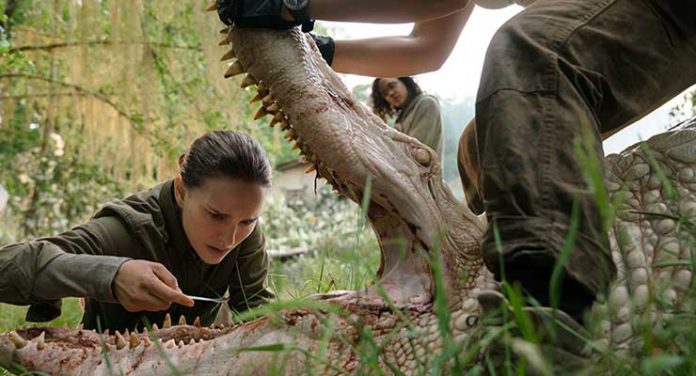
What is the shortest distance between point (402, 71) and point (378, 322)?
1.32 m

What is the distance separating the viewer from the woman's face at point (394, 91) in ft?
22.8

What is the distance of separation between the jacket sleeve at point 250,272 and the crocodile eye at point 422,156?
4.39 feet

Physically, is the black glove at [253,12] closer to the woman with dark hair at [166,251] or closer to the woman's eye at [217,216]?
the woman with dark hair at [166,251]

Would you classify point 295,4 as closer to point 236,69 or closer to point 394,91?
point 236,69

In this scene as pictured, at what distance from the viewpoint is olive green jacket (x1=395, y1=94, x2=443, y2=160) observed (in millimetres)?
6430

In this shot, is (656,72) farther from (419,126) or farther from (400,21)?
(419,126)

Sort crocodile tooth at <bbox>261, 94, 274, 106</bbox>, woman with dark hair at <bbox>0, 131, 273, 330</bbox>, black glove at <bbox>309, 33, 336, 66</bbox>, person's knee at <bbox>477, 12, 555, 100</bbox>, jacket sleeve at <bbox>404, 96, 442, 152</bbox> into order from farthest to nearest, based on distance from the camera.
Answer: jacket sleeve at <bbox>404, 96, 442, 152</bbox>, black glove at <bbox>309, 33, 336, 66</bbox>, woman with dark hair at <bbox>0, 131, 273, 330</bbox>, crocodile tooth at <bbox>261, 94, 274, 106</bbox>, person's knee at <bbox>477, 12, 555, 100</bbox>

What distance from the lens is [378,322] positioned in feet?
6.70

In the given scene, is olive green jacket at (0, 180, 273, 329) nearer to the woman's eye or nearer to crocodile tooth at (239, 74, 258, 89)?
the woman's eye

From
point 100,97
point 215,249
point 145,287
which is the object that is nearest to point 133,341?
point 145,287

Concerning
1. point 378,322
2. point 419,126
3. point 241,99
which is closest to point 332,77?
point 378,322

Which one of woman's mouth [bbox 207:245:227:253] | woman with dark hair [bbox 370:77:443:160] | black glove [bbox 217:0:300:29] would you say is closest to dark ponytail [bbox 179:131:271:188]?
woman's mouth [bbox 207:245:227:253]

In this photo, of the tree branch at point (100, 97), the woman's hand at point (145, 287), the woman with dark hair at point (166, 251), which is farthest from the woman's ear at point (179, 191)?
the tree branch at point (100, 97)

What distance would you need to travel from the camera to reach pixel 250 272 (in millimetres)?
3484
